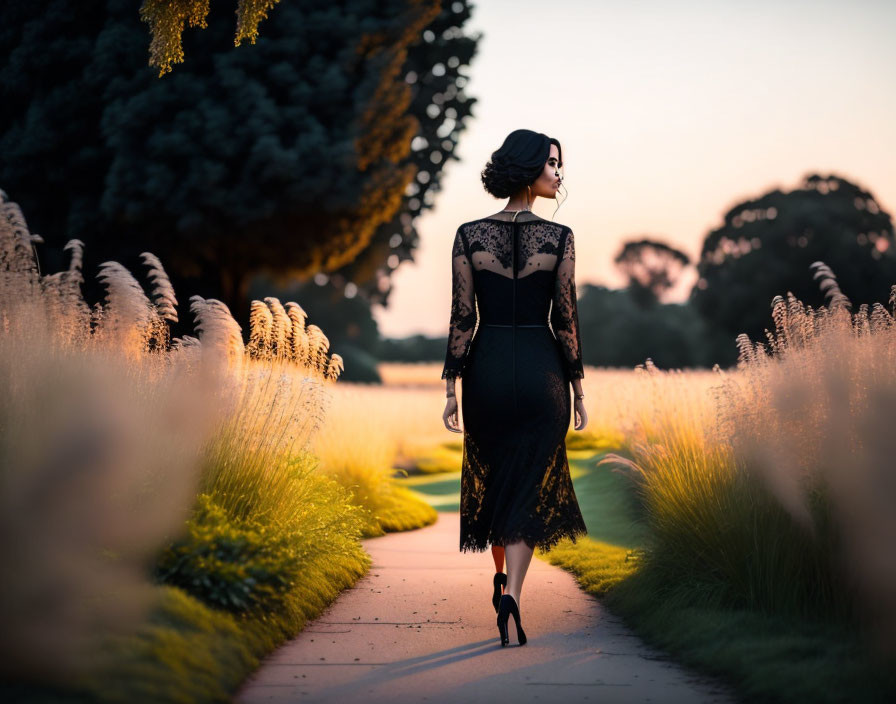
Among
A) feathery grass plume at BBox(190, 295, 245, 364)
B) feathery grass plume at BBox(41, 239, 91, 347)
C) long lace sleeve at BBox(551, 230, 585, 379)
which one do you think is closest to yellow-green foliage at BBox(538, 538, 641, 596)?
long lace sleeve at BBox(551, 230, 585, 379)

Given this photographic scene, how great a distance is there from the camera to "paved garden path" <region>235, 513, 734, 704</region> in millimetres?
3916

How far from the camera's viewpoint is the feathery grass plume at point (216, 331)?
5696mm

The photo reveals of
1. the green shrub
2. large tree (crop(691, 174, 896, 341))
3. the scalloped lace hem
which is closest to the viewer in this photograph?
the green shrub


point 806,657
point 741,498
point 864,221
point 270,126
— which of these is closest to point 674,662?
point 806,657

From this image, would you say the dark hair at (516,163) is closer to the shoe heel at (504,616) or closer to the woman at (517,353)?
the woman at (517,353)

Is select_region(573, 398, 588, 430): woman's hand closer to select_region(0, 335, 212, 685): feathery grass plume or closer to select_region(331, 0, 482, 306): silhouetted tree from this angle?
select_region(0, 335, 212, 685): feathery grass plume

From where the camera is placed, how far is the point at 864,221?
109 ft

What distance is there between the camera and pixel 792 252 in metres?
33.4

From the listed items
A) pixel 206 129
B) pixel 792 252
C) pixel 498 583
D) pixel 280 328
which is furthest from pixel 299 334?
pixel 792 252

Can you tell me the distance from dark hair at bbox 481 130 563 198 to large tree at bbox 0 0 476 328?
39.3 ft

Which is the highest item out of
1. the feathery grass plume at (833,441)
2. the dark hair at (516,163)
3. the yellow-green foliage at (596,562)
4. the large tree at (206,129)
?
the large tree at (206,129)

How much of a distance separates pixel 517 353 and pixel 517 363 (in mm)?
55

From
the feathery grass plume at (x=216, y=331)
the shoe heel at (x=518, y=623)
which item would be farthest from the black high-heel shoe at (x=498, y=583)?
the feathery grass plume at (x=216, y=331)

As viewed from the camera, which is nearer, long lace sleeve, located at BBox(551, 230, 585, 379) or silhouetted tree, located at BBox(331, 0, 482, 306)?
long lace sleeve, located at BBox(551, 230, 585, 379)
